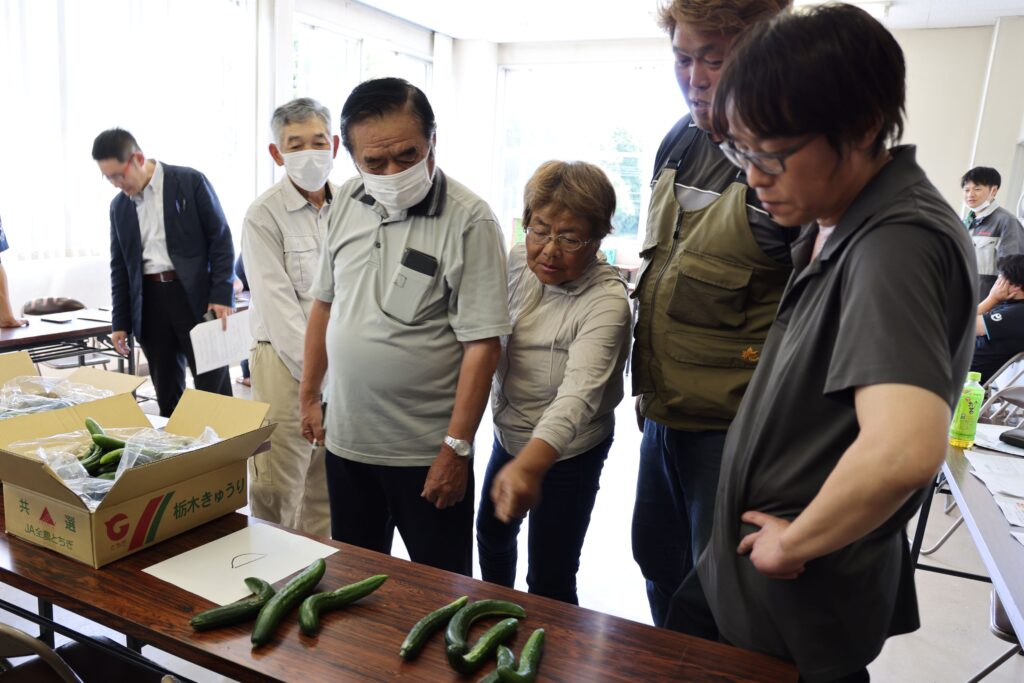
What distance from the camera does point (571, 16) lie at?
797 centimetres

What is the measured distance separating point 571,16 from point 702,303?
7.49 meters

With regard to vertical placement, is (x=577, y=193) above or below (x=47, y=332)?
above

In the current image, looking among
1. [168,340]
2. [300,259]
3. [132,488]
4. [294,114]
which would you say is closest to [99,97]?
[168,340]

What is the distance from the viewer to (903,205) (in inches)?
32.0

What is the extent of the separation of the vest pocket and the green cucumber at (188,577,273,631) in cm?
90

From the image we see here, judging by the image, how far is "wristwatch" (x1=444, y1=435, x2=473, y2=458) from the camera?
1603mm

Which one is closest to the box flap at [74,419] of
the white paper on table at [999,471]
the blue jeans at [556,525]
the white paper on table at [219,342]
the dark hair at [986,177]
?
the blue jeans at [556,525]

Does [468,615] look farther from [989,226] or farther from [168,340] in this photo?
[989,226]

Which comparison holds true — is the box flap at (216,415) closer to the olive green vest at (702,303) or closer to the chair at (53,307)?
the olive green vest at (702,303)

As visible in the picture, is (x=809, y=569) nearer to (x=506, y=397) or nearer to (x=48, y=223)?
(x=506, y=397)

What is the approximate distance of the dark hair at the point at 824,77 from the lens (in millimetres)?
781

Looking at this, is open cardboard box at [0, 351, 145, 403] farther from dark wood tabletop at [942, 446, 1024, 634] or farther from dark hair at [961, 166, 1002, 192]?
dark hair at [961, 166, 1002, 192]

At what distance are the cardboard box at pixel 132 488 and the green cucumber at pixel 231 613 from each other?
0.90ft

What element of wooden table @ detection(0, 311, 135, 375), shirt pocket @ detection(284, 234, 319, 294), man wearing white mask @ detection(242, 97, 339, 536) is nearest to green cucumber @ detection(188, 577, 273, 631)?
man wearing white mask @ detection(242, 97, 339, 536)
